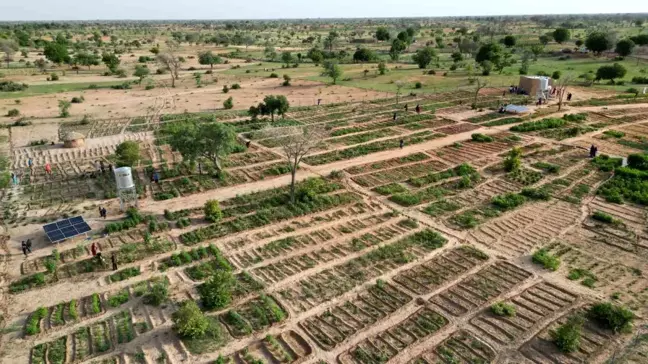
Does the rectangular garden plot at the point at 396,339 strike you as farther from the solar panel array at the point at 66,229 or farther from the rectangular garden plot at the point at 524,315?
the solar panel array at the point at 66,229

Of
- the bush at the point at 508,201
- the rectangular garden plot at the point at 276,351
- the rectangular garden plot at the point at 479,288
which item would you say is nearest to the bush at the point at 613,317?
the rectangular garden plot at the point at 479,288

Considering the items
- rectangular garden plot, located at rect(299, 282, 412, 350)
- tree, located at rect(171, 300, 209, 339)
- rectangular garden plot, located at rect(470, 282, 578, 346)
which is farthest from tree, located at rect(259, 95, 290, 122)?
rectangular garden plot, located at rect(470, 282, 578, 346)

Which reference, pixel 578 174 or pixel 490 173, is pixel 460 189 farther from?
pixel 578 174

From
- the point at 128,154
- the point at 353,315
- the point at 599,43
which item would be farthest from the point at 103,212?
the point at 599,43

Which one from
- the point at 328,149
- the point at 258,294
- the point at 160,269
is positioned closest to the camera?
the point at 258,294

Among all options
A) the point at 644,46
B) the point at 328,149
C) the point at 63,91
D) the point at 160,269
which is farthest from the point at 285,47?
the point at 160,269

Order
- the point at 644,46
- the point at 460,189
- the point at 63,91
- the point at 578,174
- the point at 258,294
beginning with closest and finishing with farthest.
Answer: the point at 258,294 < the point at 460,189 < the point at 578,174 < the point at 63,91 < the point at 644,46
